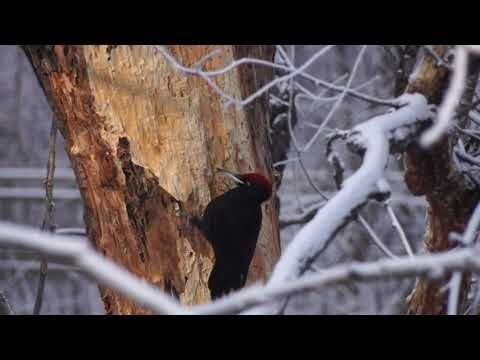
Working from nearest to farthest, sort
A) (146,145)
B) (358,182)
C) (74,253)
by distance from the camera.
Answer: (74,253)
(358,182)
(146,145)

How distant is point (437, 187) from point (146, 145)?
77cm

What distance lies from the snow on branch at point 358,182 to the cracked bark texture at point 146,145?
0.42m

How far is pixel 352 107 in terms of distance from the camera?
3816 millimetres

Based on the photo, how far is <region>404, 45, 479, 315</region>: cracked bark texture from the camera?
1.75 m

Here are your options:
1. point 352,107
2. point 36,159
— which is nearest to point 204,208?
point 352,107

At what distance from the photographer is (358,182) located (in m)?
1.43

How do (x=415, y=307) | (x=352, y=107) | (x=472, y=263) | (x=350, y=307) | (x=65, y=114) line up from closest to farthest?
(x=472, y=263), (x=65, y=114), (x=415, y=307), (x=352, y=107), (x=350, y=307)

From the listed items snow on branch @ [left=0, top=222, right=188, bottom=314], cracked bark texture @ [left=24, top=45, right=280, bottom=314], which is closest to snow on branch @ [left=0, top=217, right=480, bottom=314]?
snow on branch @ [left=0, top=222, right=188, bottom=314]

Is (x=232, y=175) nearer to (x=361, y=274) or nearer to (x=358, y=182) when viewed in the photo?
Answer: (x=358, y=182)

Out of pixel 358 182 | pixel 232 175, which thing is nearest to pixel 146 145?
pixel 232 175

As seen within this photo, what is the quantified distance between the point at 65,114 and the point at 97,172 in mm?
167
